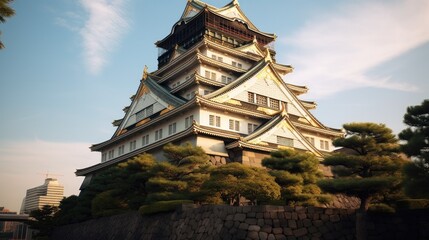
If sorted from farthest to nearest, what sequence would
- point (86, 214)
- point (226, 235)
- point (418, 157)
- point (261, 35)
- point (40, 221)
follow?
1. point (261, 35)
2. point (40, 221)
3. point (86, 214)
4. point (226, 235)
5. point (418, 157)

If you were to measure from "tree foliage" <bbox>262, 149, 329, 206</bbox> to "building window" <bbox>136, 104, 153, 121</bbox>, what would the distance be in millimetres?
17020

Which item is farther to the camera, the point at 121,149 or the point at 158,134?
the point at 121,149

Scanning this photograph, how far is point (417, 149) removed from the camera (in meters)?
14.2

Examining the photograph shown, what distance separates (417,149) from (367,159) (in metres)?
3.50

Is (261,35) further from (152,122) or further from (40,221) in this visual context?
(40,221)

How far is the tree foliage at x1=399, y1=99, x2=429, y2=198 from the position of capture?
13539mm

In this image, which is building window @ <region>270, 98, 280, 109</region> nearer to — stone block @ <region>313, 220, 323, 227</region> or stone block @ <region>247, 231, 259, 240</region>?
stone block @ <region>313, 220, 323, 227</region>

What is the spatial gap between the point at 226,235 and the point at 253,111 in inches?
633

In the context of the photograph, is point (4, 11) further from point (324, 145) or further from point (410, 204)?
point (324, 145)

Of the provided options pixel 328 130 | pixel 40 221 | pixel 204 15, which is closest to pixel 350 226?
pixel 328 130

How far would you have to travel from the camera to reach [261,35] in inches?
1769

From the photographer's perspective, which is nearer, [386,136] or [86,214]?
[386,136]

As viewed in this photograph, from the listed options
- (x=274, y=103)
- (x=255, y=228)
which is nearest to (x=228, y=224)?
(x=255, y=228)

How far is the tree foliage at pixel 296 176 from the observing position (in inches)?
782
